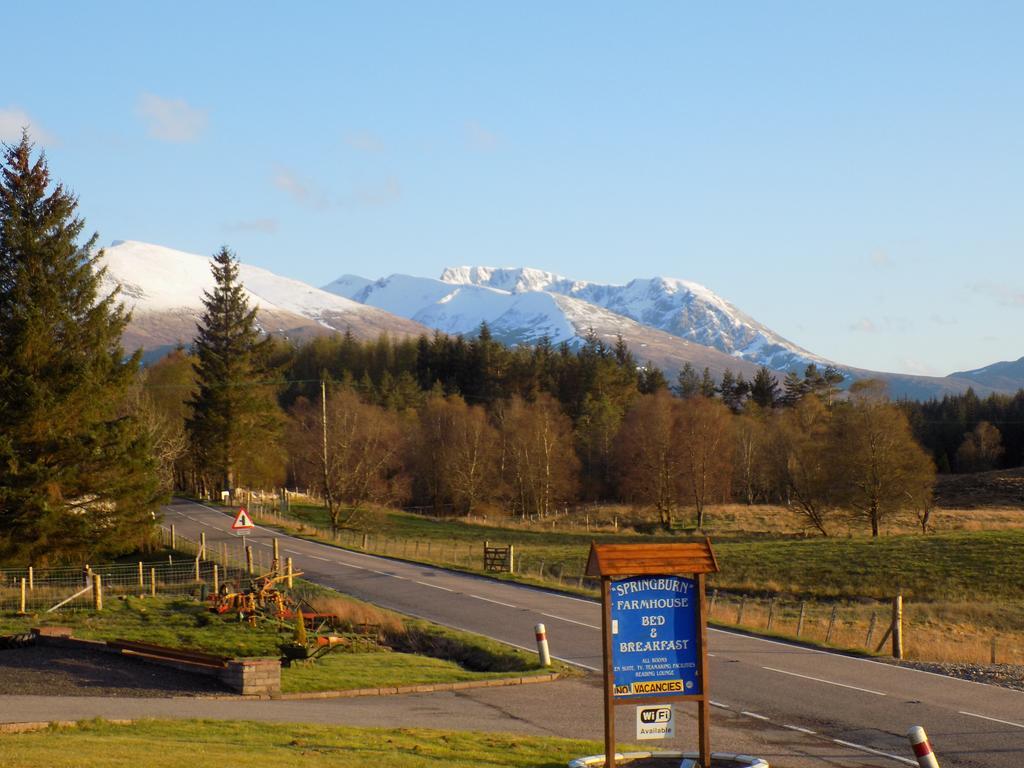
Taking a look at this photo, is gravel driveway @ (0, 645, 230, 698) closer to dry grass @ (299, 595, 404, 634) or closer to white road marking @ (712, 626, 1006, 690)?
dry grass @ (299, 595, 404, 634)

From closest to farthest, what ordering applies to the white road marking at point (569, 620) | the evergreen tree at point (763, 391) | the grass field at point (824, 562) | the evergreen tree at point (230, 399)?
the white road marking at point (569, 620)
the grass field at point (824, 562)
the evergreen tree at point (230, 399)
the evergreen tree at point (763, 391)

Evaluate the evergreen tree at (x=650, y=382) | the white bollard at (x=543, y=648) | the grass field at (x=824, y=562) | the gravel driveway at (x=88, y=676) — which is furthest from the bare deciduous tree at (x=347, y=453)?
the white bollard at (x=543, y=648)

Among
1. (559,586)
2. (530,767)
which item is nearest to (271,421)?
(559,586)

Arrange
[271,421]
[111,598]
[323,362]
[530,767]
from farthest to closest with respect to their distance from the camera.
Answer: [323,362] < [271,421] < [111,598] < [530,767]

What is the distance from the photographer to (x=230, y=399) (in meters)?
69.4

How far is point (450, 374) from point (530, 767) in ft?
347

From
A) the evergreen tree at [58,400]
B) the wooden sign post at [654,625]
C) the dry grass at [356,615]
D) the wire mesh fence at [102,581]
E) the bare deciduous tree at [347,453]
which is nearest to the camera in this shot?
the wooden sign post at [654,625]

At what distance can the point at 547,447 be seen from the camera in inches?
3307

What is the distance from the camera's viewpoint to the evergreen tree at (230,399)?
69.6 metres

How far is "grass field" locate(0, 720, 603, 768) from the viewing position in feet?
35.3

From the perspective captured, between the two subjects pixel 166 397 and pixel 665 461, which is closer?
pixel 665 461

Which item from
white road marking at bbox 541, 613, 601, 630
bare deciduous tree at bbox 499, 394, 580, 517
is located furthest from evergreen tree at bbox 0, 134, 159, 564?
bare deciduous tree at bbox 499, 394, 580, 517

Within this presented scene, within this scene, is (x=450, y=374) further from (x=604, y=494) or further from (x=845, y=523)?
(x=845, y=523)

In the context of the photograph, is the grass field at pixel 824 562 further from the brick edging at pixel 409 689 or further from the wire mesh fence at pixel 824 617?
the brick edging at pixel 409 689
